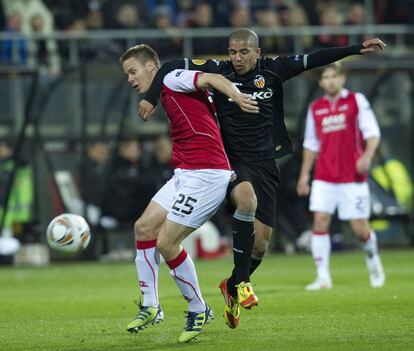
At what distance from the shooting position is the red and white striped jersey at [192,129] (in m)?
8.88

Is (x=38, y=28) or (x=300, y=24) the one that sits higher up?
(x=38, y=28)

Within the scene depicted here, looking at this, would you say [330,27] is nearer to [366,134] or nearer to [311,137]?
[311,137]

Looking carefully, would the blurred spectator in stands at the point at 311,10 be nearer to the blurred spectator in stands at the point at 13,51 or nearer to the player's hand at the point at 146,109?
the blurred spectator in stands at the point at 13,51

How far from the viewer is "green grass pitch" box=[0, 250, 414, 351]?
8.59 meters

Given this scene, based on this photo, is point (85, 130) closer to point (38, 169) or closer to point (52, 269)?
point (38, 169)

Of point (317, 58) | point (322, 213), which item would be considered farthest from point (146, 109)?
point (322, 213)

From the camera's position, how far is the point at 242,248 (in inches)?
366

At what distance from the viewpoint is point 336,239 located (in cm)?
1998

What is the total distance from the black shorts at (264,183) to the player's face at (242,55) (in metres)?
0.81

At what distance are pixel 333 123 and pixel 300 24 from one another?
920 centimetres

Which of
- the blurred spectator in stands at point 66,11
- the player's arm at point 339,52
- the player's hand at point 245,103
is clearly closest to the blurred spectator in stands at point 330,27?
the blurred spectator in stands at point 66,11

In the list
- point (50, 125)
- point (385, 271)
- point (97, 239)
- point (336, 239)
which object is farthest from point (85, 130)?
point (385, 271)

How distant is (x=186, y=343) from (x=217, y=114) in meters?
2.33

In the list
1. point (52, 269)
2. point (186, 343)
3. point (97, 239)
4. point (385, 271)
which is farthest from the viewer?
point (97, 239)
